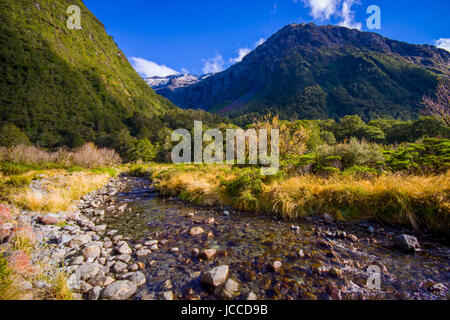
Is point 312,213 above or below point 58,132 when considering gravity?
below

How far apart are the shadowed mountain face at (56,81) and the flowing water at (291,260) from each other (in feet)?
249

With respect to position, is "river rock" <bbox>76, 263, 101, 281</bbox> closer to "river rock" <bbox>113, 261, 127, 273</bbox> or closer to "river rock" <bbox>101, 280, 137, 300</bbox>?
"river rock" <bbox>113, 261, 127, 273</bbox>

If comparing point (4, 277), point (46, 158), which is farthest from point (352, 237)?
point (46, 158)

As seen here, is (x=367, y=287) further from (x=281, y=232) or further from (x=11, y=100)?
(x=11, y=100)

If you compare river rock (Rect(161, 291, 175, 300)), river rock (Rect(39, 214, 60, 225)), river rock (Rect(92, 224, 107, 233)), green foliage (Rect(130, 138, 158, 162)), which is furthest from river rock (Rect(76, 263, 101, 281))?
green foliage (Rect(130, 138, 158, 162))

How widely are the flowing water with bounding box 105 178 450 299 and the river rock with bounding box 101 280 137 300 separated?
15 cm

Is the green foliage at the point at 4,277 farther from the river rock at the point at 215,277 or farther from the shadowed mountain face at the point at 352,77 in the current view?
the shadowed mountain face at the point at 352,77

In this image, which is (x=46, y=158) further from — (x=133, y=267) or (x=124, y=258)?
(x=133, y=267)

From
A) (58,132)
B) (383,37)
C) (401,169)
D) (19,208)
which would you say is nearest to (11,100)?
(58,132)

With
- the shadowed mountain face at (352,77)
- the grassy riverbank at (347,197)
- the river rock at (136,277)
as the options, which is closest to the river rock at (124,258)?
the river rock at (136,277)

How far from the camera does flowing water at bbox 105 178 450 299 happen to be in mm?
2885

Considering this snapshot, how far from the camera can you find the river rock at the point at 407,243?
3795 mm
